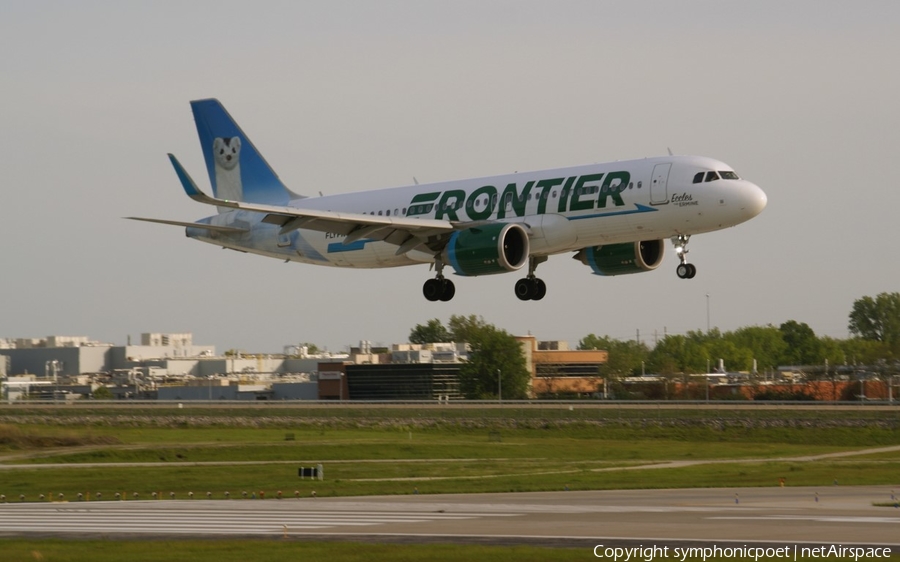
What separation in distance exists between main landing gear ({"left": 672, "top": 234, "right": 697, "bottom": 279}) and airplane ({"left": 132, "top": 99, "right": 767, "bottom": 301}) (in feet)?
0.12

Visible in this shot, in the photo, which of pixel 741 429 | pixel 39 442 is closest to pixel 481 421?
pixel 741 429

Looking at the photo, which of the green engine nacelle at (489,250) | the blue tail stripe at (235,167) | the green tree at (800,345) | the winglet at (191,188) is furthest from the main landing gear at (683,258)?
the green tree at (800,345)

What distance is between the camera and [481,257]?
47.7 metres

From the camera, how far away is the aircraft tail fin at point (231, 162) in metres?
62.7

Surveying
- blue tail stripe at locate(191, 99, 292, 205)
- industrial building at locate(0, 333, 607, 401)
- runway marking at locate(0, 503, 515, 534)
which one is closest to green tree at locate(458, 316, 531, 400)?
industrial building at locate(0, 333, 607, 401)

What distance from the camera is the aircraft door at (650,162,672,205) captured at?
149ft

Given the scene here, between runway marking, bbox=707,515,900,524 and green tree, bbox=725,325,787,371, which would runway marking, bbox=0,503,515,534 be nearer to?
runway marking, bbox=707,515,900,524

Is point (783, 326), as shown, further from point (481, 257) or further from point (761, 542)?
point (761, 542)

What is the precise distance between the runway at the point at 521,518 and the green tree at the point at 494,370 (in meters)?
82.9

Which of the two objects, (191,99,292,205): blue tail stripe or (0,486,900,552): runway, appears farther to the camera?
(191,99,292,205): blue tail stripe

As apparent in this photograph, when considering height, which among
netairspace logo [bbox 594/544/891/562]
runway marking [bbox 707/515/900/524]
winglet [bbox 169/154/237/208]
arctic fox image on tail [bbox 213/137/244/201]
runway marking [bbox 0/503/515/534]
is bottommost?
runway marking [bbox 0/503/515/534]

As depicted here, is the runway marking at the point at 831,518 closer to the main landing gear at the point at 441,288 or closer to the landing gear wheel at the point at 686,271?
the landing gear wheel at the point at 686,271

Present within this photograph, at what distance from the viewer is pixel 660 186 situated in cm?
4550

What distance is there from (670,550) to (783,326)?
547 ft
